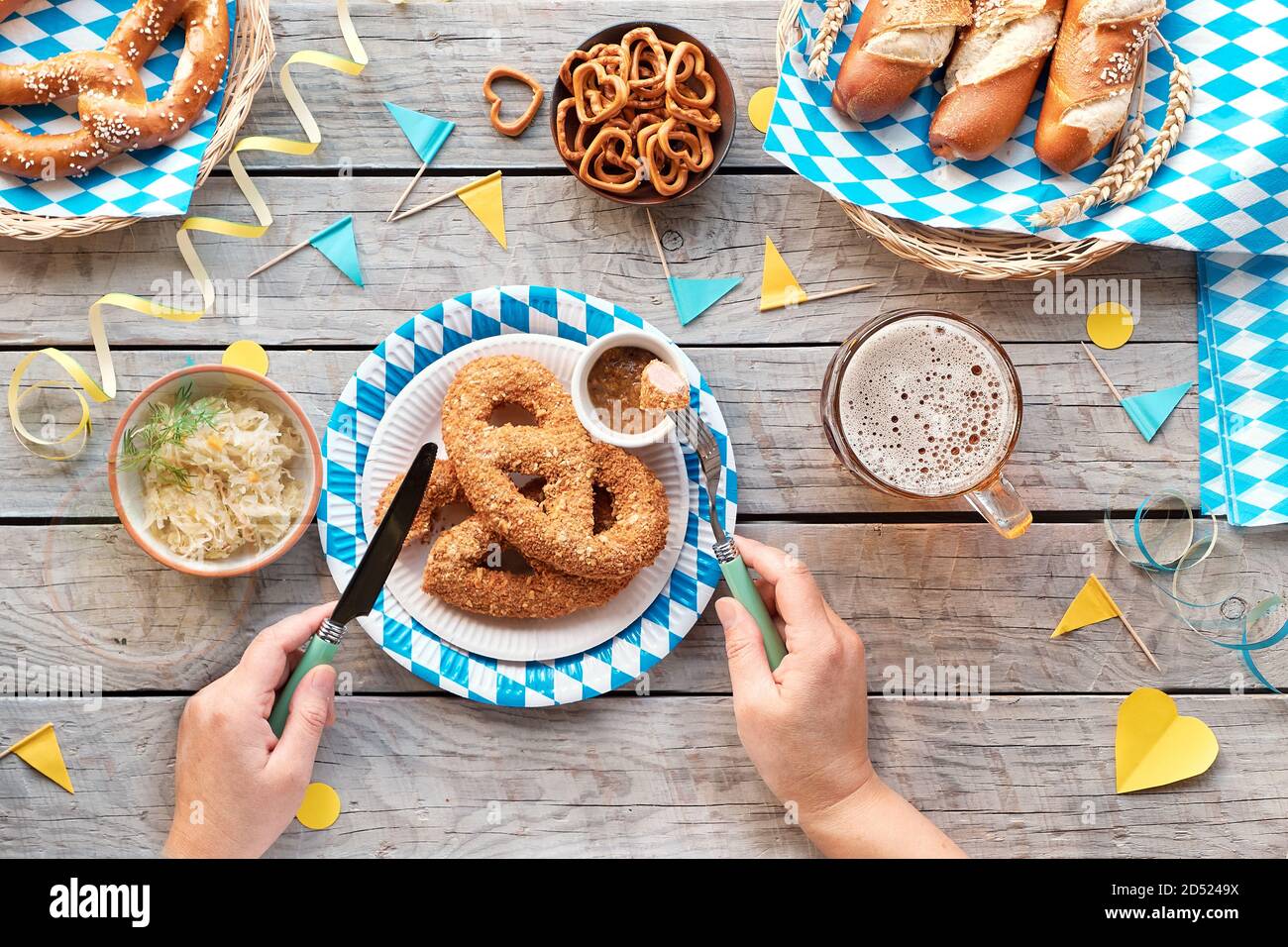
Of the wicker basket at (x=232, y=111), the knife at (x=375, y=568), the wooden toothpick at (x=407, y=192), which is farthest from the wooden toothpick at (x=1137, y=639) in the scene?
the wicker basket at (x=232, y=111)

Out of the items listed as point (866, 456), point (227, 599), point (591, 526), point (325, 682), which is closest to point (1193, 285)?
point (866, 456)

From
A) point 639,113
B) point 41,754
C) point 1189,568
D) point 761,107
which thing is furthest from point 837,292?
point 41,754

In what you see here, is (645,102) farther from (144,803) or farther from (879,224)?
(144,803)

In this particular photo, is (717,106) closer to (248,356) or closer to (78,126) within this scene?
(248,356)

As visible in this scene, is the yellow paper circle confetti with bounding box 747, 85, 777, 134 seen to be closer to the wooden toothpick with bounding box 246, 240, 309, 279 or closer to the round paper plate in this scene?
the round paper plate

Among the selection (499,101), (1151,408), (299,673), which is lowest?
(299,673)

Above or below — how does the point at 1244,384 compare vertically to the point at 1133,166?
below
